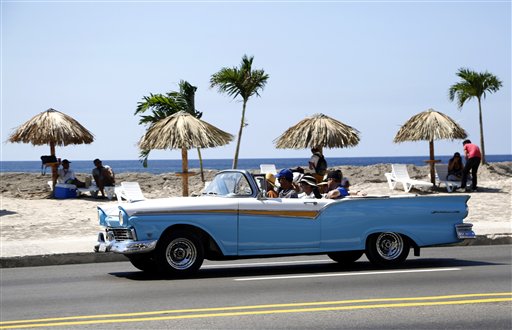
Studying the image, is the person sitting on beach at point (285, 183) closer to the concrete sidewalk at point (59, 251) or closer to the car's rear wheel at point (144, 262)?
the car's rear wheel at point (144, 262)

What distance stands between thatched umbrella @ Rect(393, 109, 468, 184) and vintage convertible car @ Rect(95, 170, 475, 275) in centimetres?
1697

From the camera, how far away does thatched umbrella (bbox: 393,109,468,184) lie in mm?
31422

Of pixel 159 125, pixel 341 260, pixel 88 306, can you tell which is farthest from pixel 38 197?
pixel 88 306

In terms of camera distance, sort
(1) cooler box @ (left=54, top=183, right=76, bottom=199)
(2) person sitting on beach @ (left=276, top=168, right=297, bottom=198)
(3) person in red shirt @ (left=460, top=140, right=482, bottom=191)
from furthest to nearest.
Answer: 1. (3) person in red shirt @ (left=460, top=140, right=482, bottom=191)
2. (1) cooler box @ (left=54, top=183, right=76, bottom=199)
3. (2) person sitting on beach @ (left=276, top=168, right=297, bottom=198)

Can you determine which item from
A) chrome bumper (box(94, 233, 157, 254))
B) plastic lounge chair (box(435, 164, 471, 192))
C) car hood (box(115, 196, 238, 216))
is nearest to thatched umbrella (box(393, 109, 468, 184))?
plastic lounge chair (box(435, 164, 471, 192))

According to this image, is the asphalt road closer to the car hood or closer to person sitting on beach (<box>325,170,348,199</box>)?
the car hood

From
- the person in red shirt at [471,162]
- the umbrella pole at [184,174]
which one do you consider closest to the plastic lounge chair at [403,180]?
the person in red shirt at [471,162]

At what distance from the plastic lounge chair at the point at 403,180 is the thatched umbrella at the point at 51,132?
1041 centimetres

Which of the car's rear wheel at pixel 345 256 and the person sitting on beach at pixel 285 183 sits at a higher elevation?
the person sitting on beach at pixel 285 183

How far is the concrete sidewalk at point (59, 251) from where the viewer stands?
1623 cm

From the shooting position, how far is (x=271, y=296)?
37.1 ft

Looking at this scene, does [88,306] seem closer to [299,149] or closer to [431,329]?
[431,329]

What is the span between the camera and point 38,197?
1151 inches

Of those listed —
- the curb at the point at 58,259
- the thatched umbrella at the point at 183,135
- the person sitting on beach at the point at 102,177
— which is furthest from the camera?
the person sitting on beach at the point at 102,177
